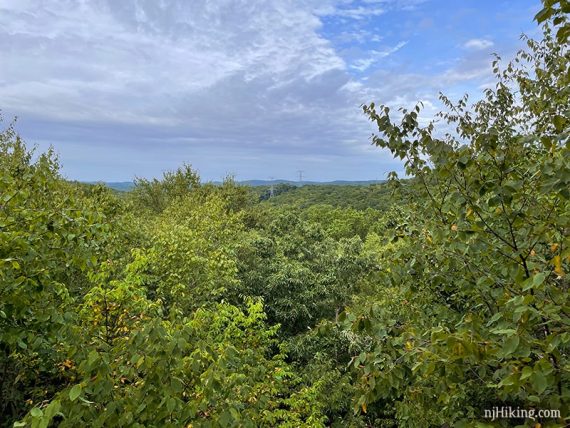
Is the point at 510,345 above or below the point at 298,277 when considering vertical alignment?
above

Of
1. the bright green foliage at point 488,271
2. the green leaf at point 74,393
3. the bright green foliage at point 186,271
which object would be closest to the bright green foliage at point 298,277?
the bright green foliage at point 186,271

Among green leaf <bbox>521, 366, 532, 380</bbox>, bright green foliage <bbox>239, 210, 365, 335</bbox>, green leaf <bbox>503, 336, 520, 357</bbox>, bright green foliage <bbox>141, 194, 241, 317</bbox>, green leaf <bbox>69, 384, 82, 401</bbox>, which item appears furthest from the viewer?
bright green foliage <bbox>239, 210, 365, 335</bbox>

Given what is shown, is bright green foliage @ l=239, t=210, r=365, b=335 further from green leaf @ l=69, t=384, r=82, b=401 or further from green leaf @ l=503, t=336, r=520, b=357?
green leaf @ l=503, t=336, r=520, b=357

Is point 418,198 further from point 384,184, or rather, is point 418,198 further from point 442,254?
point 442,254

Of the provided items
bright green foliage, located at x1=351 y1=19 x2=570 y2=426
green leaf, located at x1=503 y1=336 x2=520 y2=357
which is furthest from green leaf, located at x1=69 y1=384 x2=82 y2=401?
green leaf, located at x1=503 y1=336 x2=520 y2=357

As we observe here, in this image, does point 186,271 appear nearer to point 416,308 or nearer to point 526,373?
point 416,308

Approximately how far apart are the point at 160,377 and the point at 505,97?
25.1 feet

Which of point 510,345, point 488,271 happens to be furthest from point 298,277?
point 510,345

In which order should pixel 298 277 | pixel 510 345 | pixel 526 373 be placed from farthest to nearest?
pixel 298 277 < pixel 510 345 < pixel 526 373

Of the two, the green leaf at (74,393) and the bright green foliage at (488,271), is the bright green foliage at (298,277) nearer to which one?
the bright green foliage at (488,271)

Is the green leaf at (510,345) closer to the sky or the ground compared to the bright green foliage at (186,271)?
closer to the sky

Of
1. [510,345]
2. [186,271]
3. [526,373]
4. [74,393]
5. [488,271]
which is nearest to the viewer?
[526,373]

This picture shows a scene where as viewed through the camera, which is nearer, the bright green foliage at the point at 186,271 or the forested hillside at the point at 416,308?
the forested hillside at the point at 416,308

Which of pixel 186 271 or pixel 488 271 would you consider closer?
pixel 488 271
